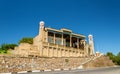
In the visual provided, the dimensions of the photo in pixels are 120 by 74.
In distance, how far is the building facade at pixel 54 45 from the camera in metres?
40.6

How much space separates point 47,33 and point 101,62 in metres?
14.6

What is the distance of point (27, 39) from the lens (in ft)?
222

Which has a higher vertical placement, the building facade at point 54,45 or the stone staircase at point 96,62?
the building facade at point 54,45

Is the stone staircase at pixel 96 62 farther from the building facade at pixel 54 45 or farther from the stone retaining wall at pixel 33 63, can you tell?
the building facade at pixel 54 45

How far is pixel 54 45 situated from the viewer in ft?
147

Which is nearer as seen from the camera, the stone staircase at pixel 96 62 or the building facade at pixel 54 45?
the stone staircase at pixel 96 62

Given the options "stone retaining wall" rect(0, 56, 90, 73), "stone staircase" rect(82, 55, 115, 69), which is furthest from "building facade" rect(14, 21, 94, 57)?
"stone staircase" rect(82, 55, 115, 69)

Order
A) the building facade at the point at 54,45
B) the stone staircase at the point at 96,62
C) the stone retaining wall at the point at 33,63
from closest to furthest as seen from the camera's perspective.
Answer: the stone retaining wall at the point at 33,63 → the stone staircase at the point at 96,62 → the building facade at the point at 54,45

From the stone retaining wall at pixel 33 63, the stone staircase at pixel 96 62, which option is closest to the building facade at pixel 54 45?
the stone retaining wall at pixel 33 63

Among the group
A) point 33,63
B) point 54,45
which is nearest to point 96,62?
point 54,45

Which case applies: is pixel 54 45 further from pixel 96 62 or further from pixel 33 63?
pixel 33 63

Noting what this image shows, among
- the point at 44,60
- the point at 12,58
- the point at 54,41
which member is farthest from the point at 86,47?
the point at 12,58

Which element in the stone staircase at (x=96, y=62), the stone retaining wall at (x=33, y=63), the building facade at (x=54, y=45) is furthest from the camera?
the building facade at (x=54, y=45)

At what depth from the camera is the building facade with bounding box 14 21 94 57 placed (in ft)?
133
